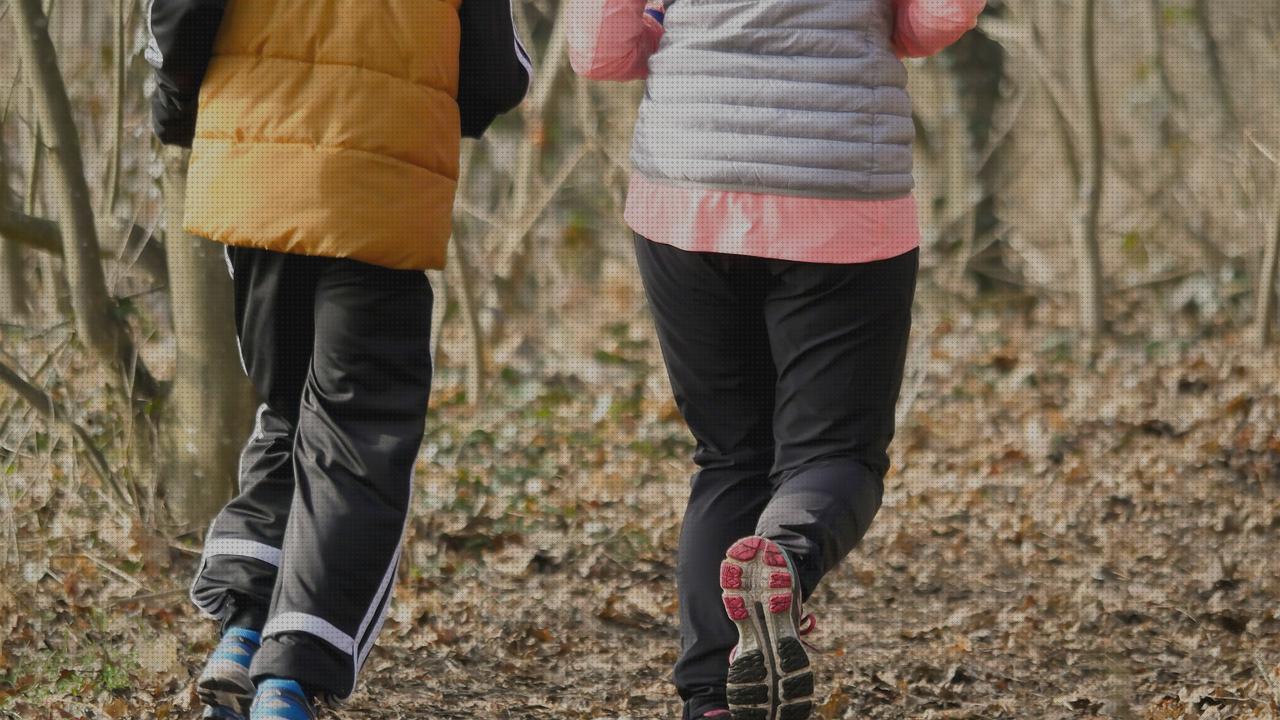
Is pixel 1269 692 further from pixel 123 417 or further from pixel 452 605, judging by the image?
pixel 123 417

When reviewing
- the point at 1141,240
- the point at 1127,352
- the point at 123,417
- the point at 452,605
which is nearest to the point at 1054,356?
the point at 1127,352

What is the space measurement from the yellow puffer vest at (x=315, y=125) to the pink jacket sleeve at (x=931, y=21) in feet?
2.96

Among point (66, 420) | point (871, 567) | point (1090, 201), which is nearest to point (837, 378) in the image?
point (871, 567)

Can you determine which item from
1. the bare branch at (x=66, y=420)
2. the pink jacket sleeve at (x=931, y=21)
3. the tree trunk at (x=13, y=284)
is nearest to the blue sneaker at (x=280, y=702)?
the pink jacket sleeve at (x=931, y=21)

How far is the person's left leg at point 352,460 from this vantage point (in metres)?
2.78

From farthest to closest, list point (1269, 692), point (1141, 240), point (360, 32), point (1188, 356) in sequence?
A: point (1141, 240) → point (1188, 356) → point (1269, 692) → point (360, 32)

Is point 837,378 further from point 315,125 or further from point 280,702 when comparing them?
point 280,702

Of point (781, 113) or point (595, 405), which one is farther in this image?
point (595, 405)

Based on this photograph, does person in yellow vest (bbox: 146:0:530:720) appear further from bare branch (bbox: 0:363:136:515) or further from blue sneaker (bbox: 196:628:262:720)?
bare branch (bbox: 0:363:136:515)

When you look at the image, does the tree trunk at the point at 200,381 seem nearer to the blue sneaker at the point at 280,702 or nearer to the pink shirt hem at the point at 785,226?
the blue sneaker at the point at 280,702

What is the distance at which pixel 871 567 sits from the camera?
197 inches

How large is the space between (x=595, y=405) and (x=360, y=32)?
4526 millimetres

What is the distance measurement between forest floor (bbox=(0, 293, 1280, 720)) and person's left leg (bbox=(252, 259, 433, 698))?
76 cm

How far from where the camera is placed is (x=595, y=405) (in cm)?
717
